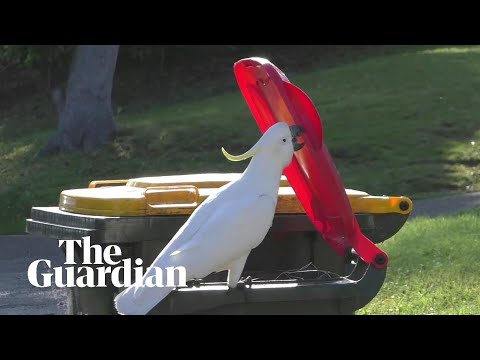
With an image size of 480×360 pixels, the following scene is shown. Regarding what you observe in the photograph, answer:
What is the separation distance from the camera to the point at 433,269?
26.0 feet

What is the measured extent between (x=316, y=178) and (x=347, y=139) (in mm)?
9177

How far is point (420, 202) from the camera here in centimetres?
1171

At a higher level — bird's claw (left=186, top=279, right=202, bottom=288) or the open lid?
the open lid

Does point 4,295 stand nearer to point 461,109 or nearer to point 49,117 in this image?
point 461,109

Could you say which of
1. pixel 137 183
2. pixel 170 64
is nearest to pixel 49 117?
pixel 170 64

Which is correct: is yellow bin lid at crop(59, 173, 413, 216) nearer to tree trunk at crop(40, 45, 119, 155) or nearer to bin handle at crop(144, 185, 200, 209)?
bin handle at crop(144, 185, 200, 209)

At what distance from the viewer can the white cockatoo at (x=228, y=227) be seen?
478cm

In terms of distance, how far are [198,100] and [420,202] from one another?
781 centimetres

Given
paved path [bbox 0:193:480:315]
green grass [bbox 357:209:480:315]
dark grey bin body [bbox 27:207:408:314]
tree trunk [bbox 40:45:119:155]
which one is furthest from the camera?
tree trunk [bbox 40:45:119:155]

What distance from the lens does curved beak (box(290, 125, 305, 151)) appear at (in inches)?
199

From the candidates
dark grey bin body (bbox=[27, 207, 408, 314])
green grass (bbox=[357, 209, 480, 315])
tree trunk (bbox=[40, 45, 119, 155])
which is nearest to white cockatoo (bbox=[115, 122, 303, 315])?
dark grey bin body (bbox=[27, 207, 408, 314])

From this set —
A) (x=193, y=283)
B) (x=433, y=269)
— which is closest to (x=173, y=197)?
(x=193, y=283)

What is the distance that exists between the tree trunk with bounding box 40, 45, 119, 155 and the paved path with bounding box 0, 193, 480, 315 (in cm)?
406

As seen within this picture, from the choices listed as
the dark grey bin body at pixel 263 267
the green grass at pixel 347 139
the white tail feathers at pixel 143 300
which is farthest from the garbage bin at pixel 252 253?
the green grass at pixel 347 139
